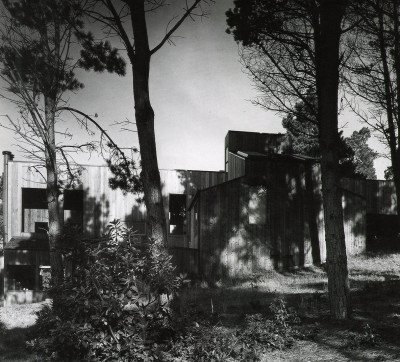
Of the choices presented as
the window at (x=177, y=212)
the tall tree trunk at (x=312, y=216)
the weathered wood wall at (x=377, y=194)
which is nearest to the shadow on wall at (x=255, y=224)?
the tall tree trunk at (x=312, y=216)

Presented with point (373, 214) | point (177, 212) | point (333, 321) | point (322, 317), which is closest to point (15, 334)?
point (322, 317)

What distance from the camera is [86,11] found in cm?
964

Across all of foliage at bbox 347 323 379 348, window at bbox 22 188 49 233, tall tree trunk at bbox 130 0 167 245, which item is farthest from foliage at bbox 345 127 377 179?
foliage at bbox 347 323 379 348

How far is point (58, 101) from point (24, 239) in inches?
540

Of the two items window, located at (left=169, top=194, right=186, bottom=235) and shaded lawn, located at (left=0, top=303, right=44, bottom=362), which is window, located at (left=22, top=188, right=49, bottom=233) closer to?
window, located at (left=169, top=194, right=186, bottom=235)

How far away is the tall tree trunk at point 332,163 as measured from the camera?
327 inches

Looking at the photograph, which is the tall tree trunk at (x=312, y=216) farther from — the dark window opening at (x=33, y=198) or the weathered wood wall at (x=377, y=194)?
the dark window opening at (x=33, y=198)

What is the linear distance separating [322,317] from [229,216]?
1168 cm

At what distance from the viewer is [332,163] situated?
8.66 m

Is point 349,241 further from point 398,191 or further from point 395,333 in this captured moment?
point 395,333

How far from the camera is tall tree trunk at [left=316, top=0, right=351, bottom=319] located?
8.30 meters

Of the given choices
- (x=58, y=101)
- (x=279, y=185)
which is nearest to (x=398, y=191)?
(x=279, y=185)

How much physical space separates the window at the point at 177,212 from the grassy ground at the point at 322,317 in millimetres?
9826

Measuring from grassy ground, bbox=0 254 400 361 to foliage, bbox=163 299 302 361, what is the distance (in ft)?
0.68
